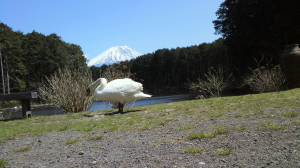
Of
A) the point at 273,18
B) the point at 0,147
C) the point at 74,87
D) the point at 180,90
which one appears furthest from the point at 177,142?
the point at 180,90

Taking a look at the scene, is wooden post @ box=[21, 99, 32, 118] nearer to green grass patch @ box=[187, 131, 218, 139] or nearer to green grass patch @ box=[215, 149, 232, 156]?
green grass patch @ box=[187, 131, 218, 139]

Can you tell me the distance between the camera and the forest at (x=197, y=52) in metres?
23.1

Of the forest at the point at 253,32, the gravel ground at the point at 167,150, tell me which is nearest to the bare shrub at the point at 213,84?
the forest at the point at 253,32

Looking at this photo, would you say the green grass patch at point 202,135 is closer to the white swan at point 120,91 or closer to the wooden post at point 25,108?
the white swan at point 120,91

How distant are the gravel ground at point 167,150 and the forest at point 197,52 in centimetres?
854

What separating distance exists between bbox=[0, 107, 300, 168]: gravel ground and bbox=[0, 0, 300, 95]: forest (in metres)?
8.54

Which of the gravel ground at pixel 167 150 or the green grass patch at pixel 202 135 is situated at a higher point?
the green grass patch at pixel 202 135

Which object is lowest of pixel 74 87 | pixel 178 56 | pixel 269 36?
pixel 74 87

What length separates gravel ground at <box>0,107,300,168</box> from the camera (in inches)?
100

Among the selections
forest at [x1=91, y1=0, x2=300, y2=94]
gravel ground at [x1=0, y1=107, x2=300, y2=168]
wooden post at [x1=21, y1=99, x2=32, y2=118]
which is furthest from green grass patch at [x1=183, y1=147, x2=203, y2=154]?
forest at [x1=91, y1=0, x2=300, y2=94]

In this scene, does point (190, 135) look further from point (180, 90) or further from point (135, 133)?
point (180, 90)

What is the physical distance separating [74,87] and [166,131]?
7710mm

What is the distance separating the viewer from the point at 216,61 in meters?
56.9

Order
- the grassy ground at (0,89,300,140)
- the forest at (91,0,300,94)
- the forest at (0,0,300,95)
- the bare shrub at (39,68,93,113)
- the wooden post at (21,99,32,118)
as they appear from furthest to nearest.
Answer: the forest at (0,0,300,95)
the forest at (91,0,300,94)
the bare shrub at (39,68,93,113)
the wooden post at (21,99,32,118)
the grassy ground at (0,89,300,140)
